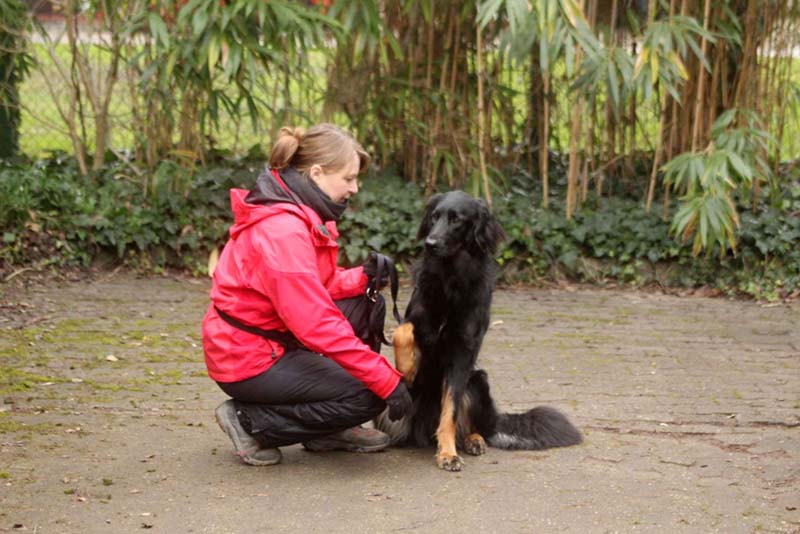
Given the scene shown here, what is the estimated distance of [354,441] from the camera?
158 inches

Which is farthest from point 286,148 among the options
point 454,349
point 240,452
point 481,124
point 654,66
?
point 481,124

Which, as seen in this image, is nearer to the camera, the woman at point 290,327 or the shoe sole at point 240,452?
the woman at point 290,327

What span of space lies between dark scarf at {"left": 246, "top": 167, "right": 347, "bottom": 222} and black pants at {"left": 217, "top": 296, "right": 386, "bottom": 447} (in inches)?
19.2

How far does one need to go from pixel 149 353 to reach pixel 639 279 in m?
3.26

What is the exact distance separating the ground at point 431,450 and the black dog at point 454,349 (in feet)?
0.25

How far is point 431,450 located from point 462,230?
0.81 m

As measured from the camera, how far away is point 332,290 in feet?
12.7

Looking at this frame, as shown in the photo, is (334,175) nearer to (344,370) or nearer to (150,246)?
(344,370)

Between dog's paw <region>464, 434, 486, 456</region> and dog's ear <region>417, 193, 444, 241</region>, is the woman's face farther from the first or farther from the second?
dog's paw <region>464, 434, 486, 456</region>

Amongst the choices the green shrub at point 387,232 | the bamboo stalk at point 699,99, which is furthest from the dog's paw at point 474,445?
the bamboo stalk at point 699,99

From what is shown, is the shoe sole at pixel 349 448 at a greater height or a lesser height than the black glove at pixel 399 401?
lesser

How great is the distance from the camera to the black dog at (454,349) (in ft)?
12.8

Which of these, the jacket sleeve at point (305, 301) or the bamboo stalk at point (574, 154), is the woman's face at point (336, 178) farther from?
the bamboo stalk at point (574, 154)

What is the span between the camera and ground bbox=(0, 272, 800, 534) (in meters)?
3.38
